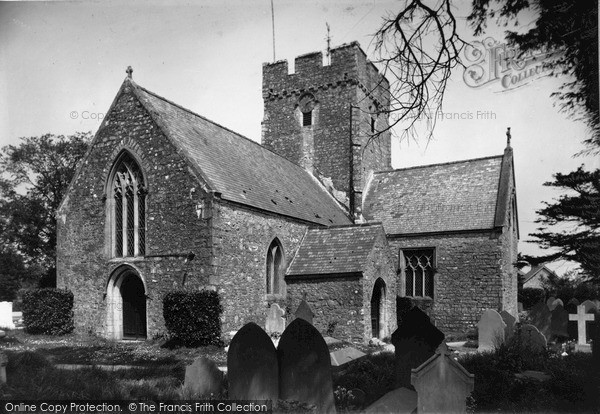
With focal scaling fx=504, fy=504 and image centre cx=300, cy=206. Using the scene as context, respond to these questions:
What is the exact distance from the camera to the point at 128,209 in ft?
53.9

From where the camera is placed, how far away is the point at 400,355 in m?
8.00

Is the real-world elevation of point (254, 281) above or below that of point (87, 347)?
above

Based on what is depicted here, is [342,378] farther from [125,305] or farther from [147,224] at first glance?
[125,305]

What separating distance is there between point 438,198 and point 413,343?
55.0 feet

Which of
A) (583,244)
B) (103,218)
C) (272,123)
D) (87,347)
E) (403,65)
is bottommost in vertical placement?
(87,347)

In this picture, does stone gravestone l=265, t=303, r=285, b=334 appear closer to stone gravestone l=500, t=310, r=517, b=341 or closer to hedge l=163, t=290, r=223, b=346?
hedge l=163, t=290, r=223, b=346

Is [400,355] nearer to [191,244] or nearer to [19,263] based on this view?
[191,244]

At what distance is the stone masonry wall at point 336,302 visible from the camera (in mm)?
16234

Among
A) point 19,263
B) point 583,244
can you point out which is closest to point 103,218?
point 583,244

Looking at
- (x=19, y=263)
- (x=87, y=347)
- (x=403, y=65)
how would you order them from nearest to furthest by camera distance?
(x=403, y=65), (x=87, y=347), (x=19, y=263)

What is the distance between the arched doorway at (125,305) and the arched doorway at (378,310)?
791 cm

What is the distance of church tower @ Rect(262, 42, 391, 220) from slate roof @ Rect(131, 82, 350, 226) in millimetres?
2369

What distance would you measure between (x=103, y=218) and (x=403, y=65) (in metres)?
12.5

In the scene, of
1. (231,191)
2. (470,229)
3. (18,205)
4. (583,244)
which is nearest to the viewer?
(231,191)
